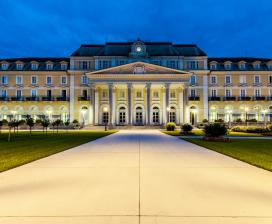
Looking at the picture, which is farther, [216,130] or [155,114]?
[155,114]

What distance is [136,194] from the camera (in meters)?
4.93

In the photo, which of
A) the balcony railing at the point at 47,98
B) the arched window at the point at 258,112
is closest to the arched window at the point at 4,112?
the balcony railing at the point at 47,98

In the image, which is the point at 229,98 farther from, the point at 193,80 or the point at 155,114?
the point at 155,114

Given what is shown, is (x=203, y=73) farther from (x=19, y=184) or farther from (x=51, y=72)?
(x=19, y=184)

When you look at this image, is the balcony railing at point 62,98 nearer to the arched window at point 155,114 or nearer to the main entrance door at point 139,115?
the main entrance door at point 139,115

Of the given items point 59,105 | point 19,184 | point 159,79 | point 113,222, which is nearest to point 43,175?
point 19,184

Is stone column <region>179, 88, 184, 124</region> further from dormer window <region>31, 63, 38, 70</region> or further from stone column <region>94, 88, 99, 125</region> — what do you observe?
dormer window <region>31, 63, 38, 70</region>

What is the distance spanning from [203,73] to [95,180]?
51.1 metres

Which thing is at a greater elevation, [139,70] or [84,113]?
[139,70]

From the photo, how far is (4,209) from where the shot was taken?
4.14 m

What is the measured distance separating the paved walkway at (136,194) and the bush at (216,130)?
1054cm

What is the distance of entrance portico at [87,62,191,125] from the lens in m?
45.9

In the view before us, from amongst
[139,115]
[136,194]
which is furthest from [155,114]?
[136,194]

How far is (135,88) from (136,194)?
4730cm
